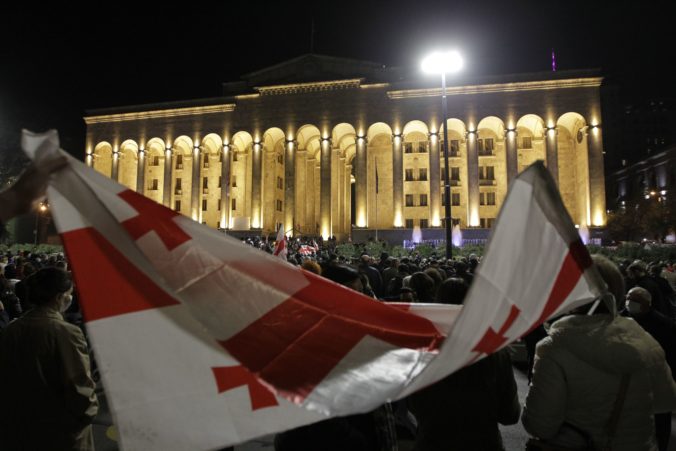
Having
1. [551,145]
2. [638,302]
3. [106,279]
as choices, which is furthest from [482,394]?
[551,145]

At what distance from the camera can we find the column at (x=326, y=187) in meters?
46.9

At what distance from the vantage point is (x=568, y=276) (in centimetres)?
205

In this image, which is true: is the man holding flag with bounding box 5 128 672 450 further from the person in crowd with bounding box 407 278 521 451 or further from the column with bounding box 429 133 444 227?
the column with bounding box 429 133 444 227

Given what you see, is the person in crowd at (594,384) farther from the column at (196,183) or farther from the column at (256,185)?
the column at (196,183)

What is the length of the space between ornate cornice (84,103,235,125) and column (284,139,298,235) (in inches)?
317

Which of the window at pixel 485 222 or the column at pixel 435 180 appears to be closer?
the column at pixel 435 180

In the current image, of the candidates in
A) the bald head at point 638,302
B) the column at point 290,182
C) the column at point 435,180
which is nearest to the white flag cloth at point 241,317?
the bald head at point 638,302

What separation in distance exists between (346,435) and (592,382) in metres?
1.26

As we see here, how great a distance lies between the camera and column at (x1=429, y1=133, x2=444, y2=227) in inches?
1738

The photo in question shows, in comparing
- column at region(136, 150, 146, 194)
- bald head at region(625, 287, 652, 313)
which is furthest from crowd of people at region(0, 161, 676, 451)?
column at region(136, 150, 146, 194)

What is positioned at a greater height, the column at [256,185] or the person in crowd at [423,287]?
the column at [256,185]

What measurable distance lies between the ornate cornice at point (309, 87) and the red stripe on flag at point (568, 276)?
46.0 m

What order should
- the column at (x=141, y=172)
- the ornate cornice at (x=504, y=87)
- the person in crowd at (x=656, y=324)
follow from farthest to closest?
the column at (x=141, y=172) → the ornate cornice at (x=504, y=87) → the person in crowd at (x=656, y=324)

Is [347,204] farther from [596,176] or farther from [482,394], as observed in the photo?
[482,394]
